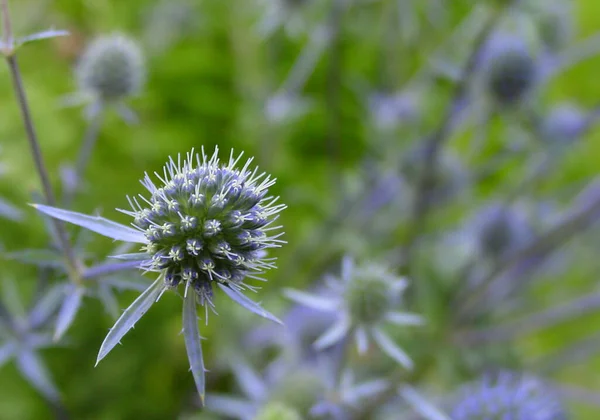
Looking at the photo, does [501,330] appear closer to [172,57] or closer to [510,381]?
[510,381]

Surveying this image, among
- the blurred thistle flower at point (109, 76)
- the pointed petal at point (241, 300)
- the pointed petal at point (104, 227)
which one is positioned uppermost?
→ the blurred thistle flower at point (109, 76)

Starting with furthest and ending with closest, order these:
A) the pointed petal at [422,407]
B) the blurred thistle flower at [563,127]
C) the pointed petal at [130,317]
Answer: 1. the blurred thistle flower at [563,127]
2. the pointed petal at [422,407]
3. the pointed petal at [130,317]

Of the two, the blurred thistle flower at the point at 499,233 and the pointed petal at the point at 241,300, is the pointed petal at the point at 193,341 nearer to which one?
the pointed petal at the point at 241,300

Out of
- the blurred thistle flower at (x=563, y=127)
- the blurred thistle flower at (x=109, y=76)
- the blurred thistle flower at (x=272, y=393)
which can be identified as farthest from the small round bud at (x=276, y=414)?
the blurred thistle flower at (x=563, y=127)

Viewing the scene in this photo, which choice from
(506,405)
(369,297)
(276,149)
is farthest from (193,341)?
Answer: (276,149)

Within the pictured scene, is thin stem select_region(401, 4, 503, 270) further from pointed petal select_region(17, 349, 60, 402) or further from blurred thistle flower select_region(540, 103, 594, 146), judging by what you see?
pointed petal select_region(17, 349, 60, 402)

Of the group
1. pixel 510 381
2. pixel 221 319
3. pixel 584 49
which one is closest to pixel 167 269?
pixel 221 319

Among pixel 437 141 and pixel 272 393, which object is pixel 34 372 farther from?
pixel 437 141
